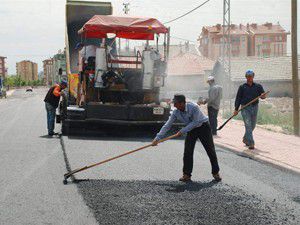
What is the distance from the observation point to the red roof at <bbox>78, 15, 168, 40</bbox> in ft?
45.4

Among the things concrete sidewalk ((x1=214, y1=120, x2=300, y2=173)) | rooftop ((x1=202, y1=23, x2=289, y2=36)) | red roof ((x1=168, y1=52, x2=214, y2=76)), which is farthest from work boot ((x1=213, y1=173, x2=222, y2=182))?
rooftop ((x1=202, y1=23, x2=289, y2=36))

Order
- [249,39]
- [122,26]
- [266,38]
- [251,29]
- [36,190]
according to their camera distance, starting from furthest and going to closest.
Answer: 1. [266,38]
2. [251,29]
3. [249,39]
4. [122,26]
5. [36,190]

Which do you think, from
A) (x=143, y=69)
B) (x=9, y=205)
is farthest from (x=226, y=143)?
(x=9, y=205)

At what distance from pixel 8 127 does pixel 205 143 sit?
35.0 ft

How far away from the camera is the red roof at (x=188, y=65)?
7356cm

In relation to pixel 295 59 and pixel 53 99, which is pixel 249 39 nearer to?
pixel 295 59

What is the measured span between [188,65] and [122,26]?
6177 cm

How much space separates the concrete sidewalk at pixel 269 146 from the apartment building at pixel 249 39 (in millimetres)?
106869

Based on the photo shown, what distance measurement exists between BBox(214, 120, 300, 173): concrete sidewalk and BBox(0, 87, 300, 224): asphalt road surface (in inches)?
11.5

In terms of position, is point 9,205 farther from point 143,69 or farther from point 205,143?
point 143,69

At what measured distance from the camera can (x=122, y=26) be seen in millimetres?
13953

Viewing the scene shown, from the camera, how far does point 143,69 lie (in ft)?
46.3

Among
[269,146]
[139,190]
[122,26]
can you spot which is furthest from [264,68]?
[139,190]

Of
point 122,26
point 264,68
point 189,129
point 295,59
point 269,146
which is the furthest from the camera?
point 264,68
